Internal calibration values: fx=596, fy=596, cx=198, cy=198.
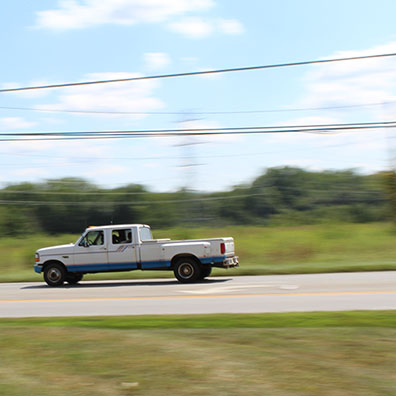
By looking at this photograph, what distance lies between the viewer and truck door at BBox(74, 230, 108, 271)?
63.5 feet

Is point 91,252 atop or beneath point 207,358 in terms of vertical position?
atop

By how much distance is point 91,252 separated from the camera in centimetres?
1945

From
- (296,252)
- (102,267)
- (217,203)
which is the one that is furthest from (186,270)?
(217,203)

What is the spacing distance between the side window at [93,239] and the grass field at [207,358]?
9.86m

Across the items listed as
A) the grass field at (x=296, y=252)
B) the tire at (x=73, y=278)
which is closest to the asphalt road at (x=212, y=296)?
the tire at (x=73, y=278)

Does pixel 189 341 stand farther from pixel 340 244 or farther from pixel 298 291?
pixel 340 244

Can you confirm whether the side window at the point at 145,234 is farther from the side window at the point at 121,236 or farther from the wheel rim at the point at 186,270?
the wheel rim at the point at 186,270

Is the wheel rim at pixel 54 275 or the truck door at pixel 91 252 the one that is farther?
the wheel rim at pixel 54 275

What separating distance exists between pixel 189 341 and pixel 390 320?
133 inches

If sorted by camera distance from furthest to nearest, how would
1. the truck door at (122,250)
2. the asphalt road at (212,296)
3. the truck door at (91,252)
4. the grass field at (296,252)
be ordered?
the grass field at (296,252), the truck door at (91,252), the truck door at (122,250), the asphalt road at (212,296)

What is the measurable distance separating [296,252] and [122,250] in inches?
466

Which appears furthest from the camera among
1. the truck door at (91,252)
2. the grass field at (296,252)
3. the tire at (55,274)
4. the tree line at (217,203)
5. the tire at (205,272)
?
the tree line at (217,203)

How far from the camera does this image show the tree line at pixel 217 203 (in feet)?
172

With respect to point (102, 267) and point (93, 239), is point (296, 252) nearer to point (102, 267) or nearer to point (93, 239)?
point (102, 267)
